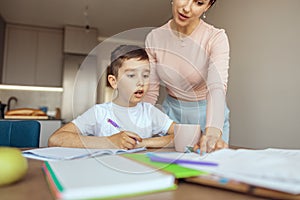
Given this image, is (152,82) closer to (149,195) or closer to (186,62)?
(186,62)

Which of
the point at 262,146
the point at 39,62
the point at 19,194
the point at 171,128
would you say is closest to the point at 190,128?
the point at 171,128

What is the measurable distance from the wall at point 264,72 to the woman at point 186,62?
1.03m

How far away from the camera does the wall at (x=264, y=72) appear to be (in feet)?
6.56

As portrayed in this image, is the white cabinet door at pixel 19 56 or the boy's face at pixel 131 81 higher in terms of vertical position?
the white cabinet door at pixel 19 56

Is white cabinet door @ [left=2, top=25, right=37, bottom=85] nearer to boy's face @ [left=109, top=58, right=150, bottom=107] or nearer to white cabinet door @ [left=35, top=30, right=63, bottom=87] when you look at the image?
white cabinet door @ [left=35, top=30, right=63, bottom=87]

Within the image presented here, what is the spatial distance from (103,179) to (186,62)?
2.94ft

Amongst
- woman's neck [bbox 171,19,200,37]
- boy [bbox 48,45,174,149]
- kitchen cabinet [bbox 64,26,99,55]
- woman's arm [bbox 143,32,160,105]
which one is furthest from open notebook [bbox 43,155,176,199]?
kitchen cabinet [bbox 64,26,99,55]

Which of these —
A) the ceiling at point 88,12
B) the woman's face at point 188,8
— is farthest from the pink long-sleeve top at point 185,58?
the ceiling at point 88,12

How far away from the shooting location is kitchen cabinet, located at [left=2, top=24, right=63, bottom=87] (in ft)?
14.8

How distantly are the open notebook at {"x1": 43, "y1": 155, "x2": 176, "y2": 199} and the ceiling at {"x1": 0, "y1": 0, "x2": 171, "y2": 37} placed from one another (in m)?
3.20

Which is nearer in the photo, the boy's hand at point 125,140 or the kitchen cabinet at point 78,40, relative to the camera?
the boy's hand at point 125,140

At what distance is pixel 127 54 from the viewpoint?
993 millimetres

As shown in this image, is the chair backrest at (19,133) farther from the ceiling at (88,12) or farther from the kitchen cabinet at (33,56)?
the kitchen cabinet at (33,56)

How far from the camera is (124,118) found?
3.74 feet
